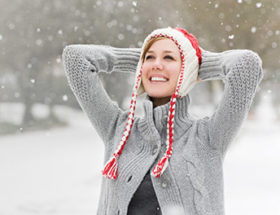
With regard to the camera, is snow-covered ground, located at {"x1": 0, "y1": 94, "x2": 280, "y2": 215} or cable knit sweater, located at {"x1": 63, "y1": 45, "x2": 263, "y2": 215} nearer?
cable knit sweater, located at {"x1": 63, "y1": 45, "x2": 263, "y2": 215}

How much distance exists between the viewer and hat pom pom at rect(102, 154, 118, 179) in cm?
145

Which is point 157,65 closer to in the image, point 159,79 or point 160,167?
point 159,79

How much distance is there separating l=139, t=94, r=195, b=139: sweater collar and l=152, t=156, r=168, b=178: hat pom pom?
11 cm

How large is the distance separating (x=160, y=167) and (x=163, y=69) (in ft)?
1.16

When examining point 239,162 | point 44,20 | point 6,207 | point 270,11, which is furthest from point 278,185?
point 44,20

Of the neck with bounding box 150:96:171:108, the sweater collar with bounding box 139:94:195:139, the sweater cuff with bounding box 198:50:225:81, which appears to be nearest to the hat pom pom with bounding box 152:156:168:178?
the sweater collar with bounding box 139:94:195:139

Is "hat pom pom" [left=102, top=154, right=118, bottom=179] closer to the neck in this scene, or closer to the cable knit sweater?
the cable knit sweater

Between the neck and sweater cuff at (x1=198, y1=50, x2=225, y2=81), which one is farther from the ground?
sweater cuff at (x1=198, y1=50, x2=225, y2=81)

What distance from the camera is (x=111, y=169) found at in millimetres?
1457

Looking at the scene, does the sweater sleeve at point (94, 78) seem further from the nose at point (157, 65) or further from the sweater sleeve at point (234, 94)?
the sweater sleeve at point (234, 94)

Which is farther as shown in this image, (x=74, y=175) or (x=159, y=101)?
(x=74, y=175)

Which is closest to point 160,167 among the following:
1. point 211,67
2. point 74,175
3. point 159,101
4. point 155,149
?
point 155,149

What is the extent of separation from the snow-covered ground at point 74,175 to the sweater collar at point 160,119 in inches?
114

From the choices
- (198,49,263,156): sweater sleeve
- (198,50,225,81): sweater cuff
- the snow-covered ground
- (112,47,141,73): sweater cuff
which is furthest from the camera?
the snow-covered ground
